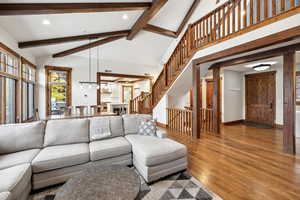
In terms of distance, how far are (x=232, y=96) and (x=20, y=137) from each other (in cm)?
710

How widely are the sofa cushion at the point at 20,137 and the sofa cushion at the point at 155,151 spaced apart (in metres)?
1.59

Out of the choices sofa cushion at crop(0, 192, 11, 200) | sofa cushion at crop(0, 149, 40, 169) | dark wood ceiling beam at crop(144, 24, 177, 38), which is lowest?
sofa cushion at crop(0, 192, 11, 200)

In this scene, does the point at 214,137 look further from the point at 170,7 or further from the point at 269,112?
the point at 170,7

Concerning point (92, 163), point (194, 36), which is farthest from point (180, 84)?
point (92, 163)

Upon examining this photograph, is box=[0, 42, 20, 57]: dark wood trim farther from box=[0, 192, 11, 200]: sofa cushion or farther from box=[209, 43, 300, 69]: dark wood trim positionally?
box=[209, 43, 300, 69]: dark wood trim

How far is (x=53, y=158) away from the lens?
75.1 inches

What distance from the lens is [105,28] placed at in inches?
170

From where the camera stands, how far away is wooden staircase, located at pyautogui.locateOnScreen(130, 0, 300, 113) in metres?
2.45

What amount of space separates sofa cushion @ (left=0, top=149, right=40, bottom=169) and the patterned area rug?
0.48m

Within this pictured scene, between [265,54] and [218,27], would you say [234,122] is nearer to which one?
[265,54]

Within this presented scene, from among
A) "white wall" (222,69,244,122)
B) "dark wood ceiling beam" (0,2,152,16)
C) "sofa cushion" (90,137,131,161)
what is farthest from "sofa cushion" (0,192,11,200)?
"white wall" (222,69,244,122)

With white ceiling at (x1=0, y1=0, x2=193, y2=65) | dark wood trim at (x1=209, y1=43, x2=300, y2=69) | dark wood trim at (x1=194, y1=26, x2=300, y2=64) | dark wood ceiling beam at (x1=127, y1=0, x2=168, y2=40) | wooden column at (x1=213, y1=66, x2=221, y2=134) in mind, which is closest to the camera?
dark wood trim at (x1=194, y1=26, x2=300, y2=64)

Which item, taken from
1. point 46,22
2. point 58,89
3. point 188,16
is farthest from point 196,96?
point 58,89

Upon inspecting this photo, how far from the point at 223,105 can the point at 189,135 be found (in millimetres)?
2637
